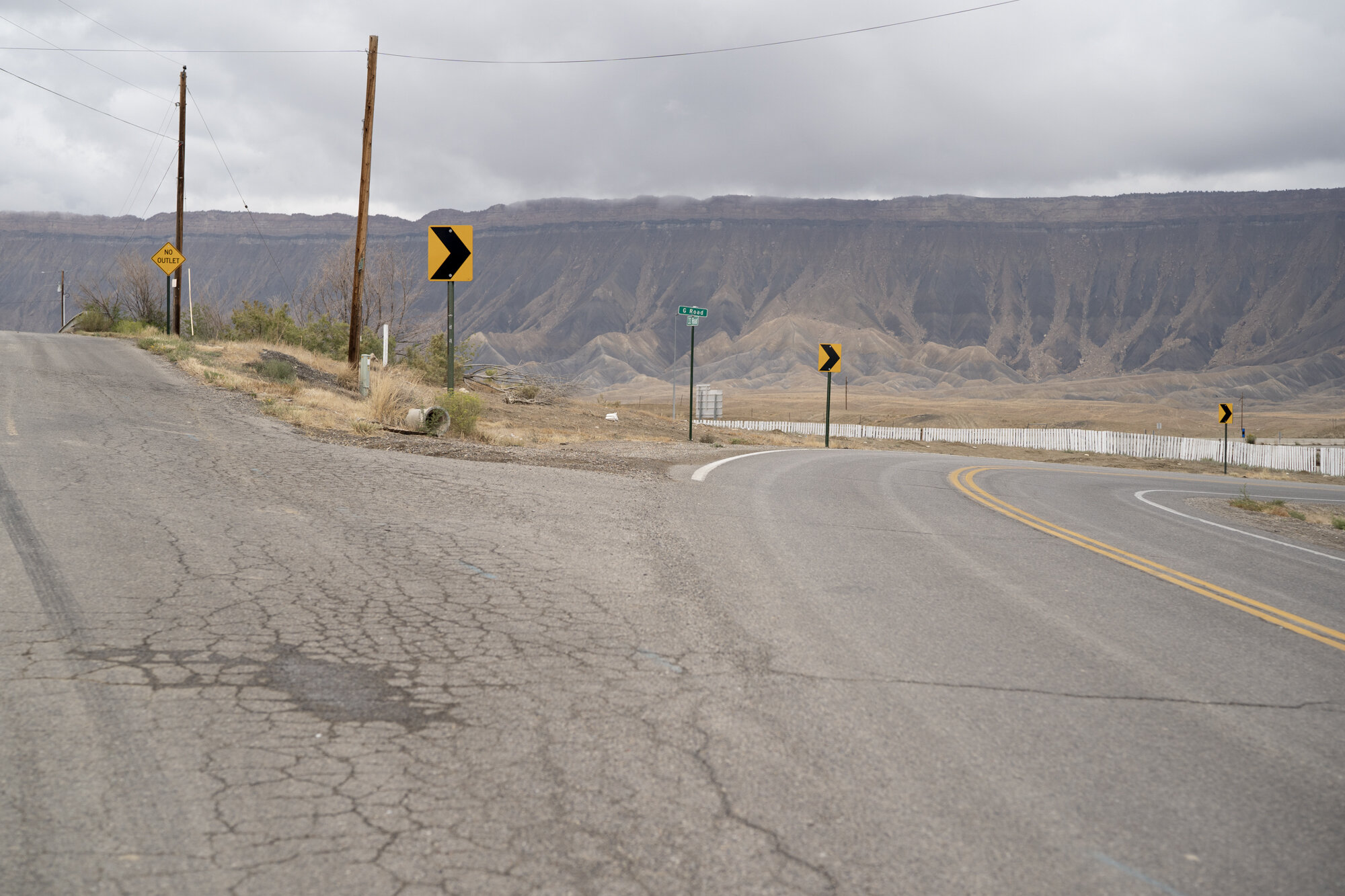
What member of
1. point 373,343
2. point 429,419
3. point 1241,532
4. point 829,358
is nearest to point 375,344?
point 373,343

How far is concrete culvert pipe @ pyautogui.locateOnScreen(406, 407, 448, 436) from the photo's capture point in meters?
14.7

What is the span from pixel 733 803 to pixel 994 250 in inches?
6423

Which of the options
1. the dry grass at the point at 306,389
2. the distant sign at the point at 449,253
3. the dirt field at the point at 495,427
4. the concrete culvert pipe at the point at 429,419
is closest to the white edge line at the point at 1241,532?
the dirt field at the point at 495,427

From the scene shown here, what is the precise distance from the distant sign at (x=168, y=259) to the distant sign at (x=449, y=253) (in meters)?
16.5

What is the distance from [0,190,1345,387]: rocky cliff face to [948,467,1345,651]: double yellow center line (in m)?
110

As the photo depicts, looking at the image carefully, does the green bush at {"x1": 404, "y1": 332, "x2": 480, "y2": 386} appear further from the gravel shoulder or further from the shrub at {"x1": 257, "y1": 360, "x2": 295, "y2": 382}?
the gravel shoulder

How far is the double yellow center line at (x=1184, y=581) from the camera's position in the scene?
5938 mm

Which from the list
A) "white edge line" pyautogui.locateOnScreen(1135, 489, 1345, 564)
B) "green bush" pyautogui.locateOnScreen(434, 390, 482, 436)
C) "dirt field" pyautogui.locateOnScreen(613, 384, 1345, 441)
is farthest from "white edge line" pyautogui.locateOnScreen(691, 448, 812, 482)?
"dirt field" pyautogui.locateOnScreen(613, 384, 1345, 441)

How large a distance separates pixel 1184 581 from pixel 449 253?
12178 millimetres

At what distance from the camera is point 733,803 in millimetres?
3154

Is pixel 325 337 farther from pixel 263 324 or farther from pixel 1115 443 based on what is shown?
pixel 1115 443

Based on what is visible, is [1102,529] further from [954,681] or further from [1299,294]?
[1299,294]

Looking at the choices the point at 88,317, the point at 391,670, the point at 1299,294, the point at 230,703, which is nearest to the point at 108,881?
the point at 230,703

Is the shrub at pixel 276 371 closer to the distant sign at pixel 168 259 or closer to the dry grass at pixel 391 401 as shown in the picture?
the dry grass at pixel 391 401
